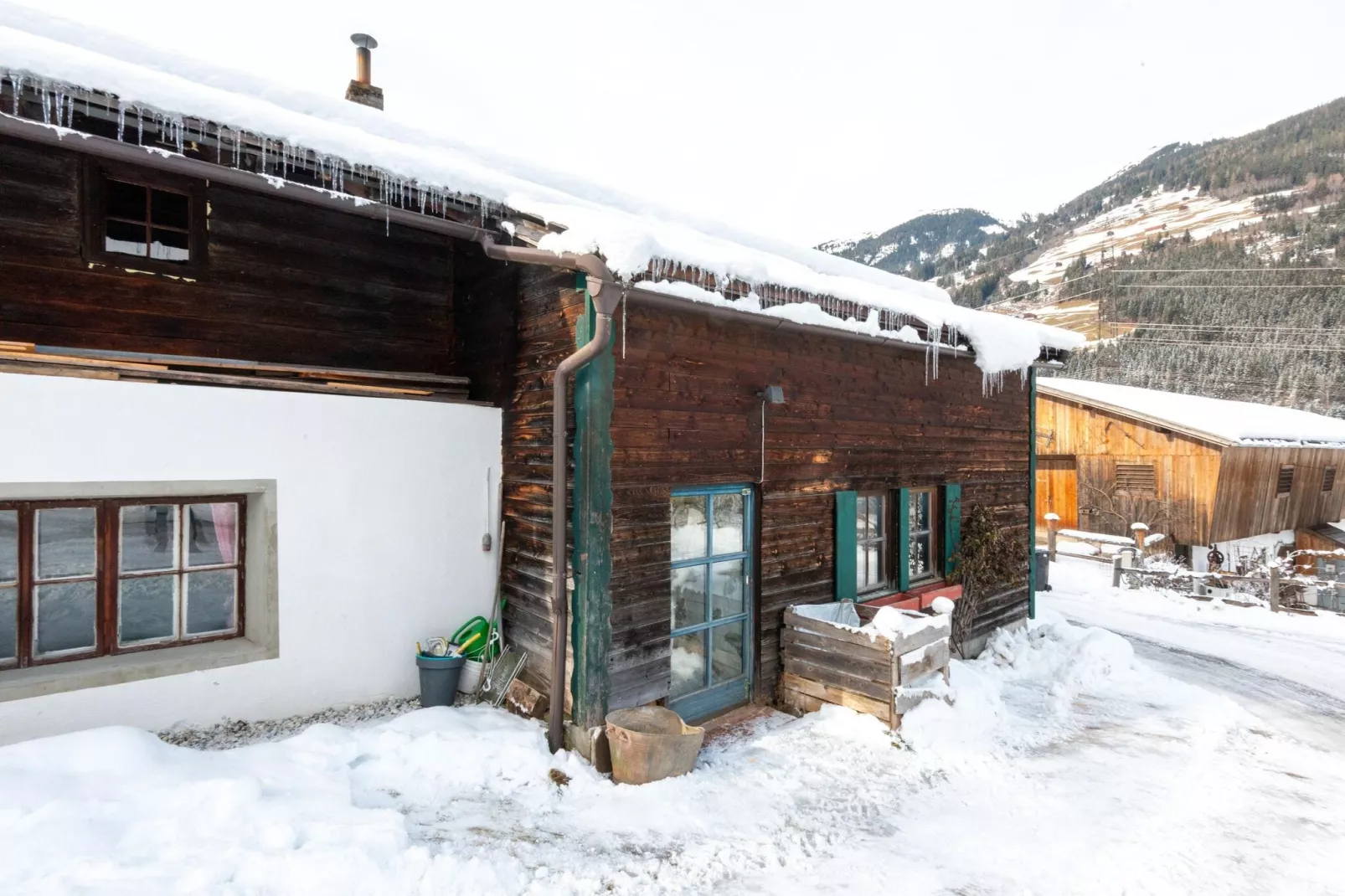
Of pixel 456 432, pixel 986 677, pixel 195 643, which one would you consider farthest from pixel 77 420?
pixel 986 677

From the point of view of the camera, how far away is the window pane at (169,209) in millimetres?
4613

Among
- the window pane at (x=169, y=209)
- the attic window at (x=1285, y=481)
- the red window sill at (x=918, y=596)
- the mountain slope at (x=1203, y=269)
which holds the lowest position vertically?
the red window sill at (x=918, y=596)

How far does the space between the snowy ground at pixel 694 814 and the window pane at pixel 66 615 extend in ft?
2.89

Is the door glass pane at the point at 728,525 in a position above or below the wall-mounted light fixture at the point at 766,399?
below

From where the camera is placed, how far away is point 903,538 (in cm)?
700

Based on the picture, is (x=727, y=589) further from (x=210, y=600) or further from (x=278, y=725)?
(x=210, y=600)

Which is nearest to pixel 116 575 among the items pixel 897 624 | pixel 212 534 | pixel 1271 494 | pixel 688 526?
pixel 212 534

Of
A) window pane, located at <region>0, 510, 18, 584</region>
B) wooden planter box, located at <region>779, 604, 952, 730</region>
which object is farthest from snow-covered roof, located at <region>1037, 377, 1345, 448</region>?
window pane, located at <region>0, 510, 18, 584</region>

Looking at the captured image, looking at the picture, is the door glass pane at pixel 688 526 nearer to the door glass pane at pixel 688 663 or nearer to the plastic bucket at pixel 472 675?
the door glass pane at pixel 688 663

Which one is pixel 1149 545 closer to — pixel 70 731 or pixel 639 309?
pixel 639 309

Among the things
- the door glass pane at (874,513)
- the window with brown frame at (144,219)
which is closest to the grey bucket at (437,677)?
the window with brown frame at (144,219)

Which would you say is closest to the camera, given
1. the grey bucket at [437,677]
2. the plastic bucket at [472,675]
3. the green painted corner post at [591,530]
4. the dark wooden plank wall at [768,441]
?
the green painted corner post at [591,530]

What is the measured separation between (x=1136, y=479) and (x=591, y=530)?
58.8 feet

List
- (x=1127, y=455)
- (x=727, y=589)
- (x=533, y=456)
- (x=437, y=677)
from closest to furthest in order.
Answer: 1. (x=437, y=677)
2. (x=533, y=456)
3. (x=727, y=589)
4. (x=1127, y=455)
